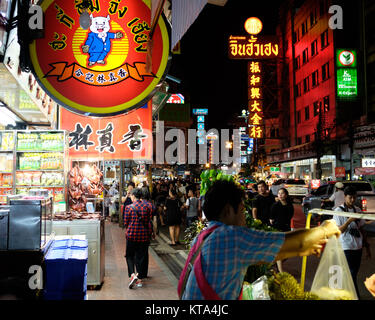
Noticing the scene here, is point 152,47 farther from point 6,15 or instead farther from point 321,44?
point 321,44

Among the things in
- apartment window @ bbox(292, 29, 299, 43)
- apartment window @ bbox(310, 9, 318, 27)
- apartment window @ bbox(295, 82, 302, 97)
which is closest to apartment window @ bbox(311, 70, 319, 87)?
apartment window @ bbox(295, 82, 302, 97)

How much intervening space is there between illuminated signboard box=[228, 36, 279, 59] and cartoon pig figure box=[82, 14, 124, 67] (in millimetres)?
32251

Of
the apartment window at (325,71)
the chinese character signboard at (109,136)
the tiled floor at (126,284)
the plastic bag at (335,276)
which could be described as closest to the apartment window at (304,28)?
the apartment window at (325,71)

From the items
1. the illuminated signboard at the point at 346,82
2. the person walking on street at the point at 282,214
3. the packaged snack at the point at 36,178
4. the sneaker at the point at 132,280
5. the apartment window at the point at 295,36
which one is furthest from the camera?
the apartment window at the point at 295,36

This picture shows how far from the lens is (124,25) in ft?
17.2

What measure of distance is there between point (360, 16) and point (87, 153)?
106ft

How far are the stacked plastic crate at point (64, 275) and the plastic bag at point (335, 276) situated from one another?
9.68 feet

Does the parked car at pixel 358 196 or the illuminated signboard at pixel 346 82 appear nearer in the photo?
the parked car at pixel 358 196

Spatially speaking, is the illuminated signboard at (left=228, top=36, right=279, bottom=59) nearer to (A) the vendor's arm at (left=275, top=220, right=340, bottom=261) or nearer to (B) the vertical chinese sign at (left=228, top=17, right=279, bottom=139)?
(B) the vertical chinese sign at (left=228, top=17, right=279, bottom=139)

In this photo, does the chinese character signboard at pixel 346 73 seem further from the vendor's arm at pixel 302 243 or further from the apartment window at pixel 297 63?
the vendor's arm at pixel 302 243

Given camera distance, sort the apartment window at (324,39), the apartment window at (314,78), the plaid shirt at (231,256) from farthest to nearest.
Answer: the apartment window at (314,78)
the apartment window at (324,39)
the plaid shirt at (231,256)

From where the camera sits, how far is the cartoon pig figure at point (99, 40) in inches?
199

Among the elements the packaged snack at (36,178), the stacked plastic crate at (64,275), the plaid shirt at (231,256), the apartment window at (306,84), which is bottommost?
the stacked plastic crate at (64,275)
